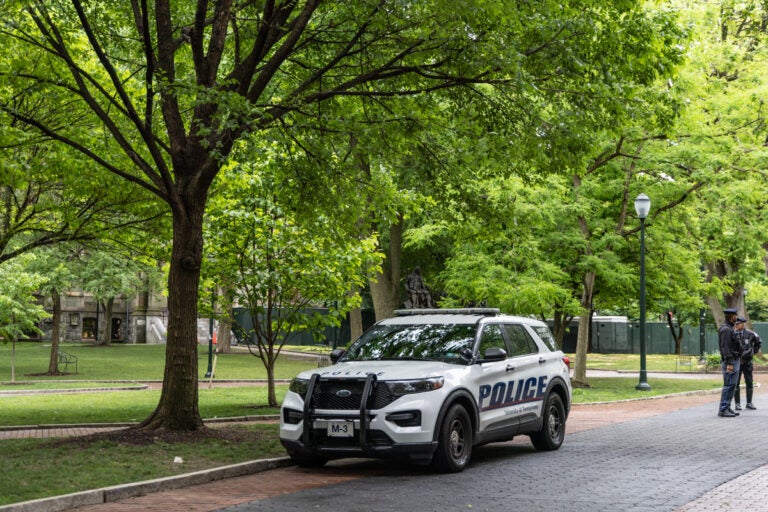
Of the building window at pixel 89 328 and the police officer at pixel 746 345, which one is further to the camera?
the building window at pixel 89 328

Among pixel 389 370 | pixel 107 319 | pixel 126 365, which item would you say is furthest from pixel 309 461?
pixel 107 319

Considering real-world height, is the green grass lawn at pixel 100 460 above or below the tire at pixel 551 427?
below

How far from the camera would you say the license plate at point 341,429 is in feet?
33.3

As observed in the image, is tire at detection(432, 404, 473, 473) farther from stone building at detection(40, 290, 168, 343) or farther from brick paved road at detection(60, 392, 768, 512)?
stone building at detection(40, 290, 168, 343)

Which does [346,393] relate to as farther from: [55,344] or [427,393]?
[55,344]

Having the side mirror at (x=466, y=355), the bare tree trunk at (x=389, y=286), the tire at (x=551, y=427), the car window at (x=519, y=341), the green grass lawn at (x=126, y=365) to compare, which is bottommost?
Answer: the green grass lawn at (x=126, y=365)

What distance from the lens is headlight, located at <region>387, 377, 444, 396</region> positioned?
1021cm

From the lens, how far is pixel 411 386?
403 inches

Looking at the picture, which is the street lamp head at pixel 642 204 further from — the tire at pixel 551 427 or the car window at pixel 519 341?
the car window at pixel 519 341

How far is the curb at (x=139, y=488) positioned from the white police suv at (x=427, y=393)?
1.38 feet

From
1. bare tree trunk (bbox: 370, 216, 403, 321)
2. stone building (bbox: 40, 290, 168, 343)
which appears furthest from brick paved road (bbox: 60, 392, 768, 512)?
stone building (bbox: 40, 290, 168, 343)

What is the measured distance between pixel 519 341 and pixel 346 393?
10.4 ft

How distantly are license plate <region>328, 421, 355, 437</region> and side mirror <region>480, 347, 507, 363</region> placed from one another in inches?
76.4

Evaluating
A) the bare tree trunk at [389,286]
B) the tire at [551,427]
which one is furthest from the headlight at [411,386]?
the bare tree trunk at [389,286]
